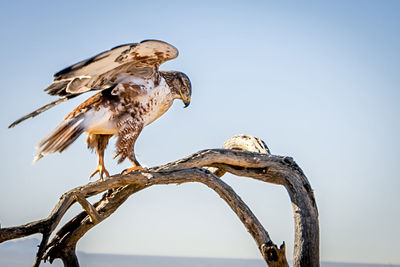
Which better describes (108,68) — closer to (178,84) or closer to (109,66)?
(109,66)

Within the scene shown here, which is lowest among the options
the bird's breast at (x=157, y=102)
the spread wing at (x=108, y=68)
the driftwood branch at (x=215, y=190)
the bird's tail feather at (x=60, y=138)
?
the driftwood branch at (x=215, y=190)

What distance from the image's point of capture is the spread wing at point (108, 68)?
4.28 m

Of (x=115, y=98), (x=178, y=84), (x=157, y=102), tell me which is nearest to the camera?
(x=115, y=98)

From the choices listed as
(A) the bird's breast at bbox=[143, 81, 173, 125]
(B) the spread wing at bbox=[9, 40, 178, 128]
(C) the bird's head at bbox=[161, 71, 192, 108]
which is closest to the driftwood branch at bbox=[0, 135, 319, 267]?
(A) the bird's breast at bbox=[143, 81, 173, 125]

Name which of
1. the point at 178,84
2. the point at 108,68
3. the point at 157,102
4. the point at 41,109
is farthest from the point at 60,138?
the point at 178,84

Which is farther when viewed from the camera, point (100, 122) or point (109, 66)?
point (100, 122)

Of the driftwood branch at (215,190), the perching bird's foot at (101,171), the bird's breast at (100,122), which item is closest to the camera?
the driftwood branch at (215,190)

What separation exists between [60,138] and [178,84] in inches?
58.4

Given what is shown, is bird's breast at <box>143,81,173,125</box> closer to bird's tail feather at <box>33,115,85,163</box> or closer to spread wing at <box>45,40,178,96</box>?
spread wing at <box>45,40,178,96</box>

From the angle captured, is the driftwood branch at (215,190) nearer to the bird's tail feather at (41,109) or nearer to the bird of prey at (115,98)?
the bird of prey at (115,98)

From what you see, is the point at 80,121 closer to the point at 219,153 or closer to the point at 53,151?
the point at 53,151

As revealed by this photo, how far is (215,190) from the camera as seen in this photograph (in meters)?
4.29

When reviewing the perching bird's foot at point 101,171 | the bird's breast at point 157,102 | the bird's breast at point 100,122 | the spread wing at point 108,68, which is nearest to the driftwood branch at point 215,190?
the perching bird's foot at point 101,171

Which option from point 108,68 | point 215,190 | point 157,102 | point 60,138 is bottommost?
point 215,190
